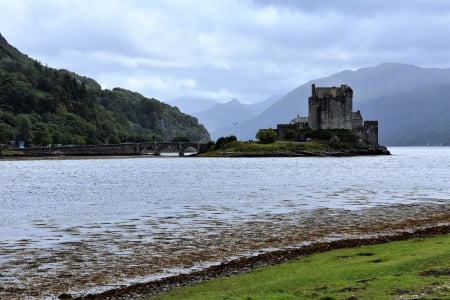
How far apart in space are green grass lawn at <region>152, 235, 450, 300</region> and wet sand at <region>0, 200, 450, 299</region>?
71.9 inches

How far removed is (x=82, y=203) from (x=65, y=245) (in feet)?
73.5

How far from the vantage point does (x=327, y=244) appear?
25688mm

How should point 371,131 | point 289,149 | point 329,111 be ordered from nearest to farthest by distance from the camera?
point 289,149
point 329,111
point 371,131

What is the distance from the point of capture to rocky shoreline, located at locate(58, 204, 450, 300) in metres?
18.3

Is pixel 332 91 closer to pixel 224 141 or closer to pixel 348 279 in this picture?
pixel 224 141

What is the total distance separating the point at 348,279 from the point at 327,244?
910cm

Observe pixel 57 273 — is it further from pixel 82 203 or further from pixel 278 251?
pixel 82 203

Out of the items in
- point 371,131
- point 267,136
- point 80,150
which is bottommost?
point 80,150

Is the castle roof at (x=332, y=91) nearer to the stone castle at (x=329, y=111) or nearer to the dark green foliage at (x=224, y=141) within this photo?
the stone castle at (x=329, y=111)

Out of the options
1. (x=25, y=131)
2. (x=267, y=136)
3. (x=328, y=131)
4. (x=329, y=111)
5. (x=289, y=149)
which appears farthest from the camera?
(x=25, y=131)

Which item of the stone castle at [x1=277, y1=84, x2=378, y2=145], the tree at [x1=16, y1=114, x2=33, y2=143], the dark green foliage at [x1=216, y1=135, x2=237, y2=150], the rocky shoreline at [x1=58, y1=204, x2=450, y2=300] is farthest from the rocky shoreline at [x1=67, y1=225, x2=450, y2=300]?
the tree at [x1=16, y1=114, x2=33, y2=143]

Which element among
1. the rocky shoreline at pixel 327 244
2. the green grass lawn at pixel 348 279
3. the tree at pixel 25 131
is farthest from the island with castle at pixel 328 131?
the green grass lawn at pixel 348 279

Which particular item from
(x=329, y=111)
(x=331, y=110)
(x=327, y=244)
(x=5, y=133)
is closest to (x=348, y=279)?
(x=327, y=244)

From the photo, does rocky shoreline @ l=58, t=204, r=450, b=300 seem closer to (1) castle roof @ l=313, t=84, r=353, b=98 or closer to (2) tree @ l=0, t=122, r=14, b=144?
(1) castle roof @ l=313, t=84, r=353, b=98
